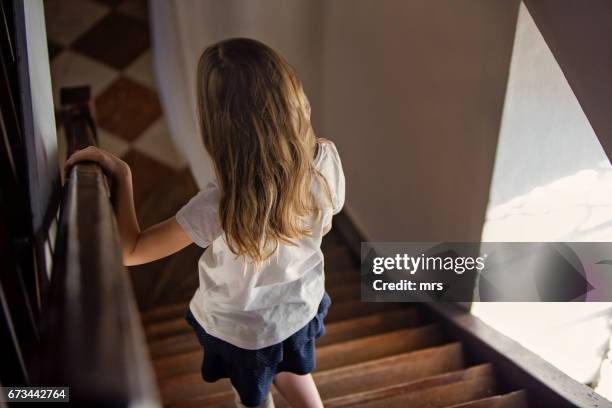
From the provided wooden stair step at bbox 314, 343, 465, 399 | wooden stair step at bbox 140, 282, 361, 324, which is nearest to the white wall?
wooden stair step at bbox 140, 282, 361, 324

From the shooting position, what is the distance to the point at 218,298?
3.41 feet

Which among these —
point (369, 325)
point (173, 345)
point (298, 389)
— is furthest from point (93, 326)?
Answer: point (369, 325)

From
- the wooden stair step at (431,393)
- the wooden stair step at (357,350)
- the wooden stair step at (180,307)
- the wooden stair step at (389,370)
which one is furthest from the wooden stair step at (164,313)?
the wooden stair step at (431,393)

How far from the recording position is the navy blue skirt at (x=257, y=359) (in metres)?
1.08

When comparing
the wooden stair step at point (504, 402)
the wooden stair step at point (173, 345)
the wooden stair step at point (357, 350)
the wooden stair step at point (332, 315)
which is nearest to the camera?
the wooden stair step at point (504, 402)

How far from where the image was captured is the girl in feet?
3.00

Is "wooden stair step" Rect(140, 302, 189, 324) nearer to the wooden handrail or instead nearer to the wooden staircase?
the wooden staircase

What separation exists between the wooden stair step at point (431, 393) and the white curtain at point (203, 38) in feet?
3.08

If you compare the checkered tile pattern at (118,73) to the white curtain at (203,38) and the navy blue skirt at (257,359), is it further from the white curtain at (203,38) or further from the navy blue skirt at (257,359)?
the navy blue skirt at (257,359)

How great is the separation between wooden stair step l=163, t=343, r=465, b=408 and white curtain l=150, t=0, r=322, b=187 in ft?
2.47

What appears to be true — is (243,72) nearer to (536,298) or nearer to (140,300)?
(536,298)

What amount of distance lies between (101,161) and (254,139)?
219 mm

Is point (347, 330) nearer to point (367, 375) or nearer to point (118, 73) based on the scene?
point (367, 375)

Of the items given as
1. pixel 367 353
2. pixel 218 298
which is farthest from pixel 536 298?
pixel 218 298
